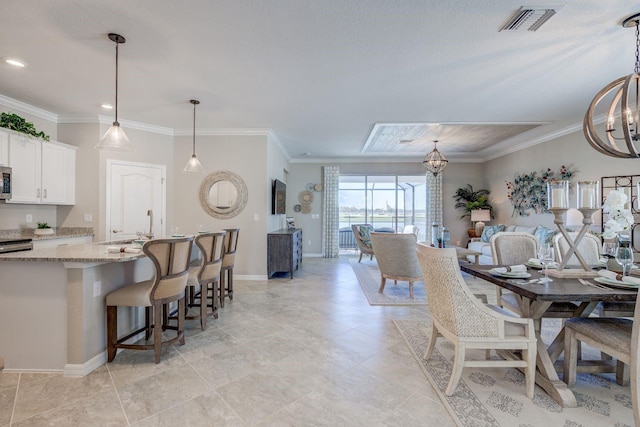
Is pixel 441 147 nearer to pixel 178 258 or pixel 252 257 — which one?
pixel 252 257

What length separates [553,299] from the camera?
5.96 ft

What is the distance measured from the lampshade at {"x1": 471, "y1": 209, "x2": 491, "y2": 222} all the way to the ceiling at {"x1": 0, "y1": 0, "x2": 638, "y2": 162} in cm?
271

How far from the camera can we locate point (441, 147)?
7.08m

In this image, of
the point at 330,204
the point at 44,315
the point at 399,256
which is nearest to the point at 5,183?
the point at 44,315

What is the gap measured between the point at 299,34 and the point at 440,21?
113 centimetres

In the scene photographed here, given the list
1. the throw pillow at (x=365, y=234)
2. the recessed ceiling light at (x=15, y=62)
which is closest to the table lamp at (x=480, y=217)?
the throw pillow at (x=365, y=234)

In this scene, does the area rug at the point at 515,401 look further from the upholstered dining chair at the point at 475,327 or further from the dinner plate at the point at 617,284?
the dinner plate at the point at 617,284

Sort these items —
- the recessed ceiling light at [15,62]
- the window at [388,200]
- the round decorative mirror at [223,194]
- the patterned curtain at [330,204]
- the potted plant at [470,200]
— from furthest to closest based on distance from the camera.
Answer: the window at [388,200]
the patterned curtain at [330,204]
the potted plant at [470,200]
the round decorative mirror at [223,194]
the recessed ceiling light at [15,62]

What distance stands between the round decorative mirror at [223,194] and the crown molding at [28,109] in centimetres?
241

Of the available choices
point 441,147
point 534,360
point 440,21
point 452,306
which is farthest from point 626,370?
point 441,147

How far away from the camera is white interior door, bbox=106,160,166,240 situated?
4.93m

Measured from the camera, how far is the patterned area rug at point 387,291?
4.29m

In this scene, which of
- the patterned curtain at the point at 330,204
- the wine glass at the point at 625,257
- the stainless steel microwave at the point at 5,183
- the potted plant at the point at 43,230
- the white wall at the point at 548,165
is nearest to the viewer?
the wine glass at the point at 625,257

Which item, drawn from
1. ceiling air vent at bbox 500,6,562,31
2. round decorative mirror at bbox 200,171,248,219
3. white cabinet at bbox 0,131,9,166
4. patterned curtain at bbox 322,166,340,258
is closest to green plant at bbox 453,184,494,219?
patterned curtain at bbox 322,166,340,258
